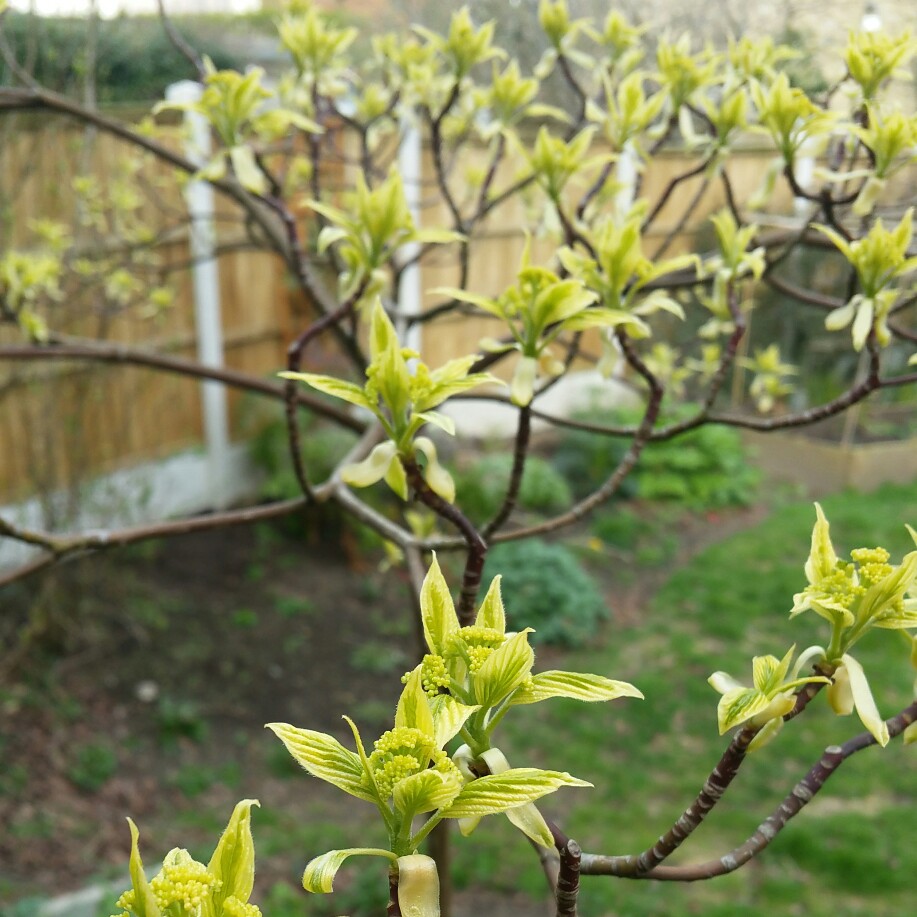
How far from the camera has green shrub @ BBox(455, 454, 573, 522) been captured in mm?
5293

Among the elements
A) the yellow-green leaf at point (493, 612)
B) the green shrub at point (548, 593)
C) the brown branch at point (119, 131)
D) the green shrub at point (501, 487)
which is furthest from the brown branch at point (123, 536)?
the green shrub at point (501, 487)

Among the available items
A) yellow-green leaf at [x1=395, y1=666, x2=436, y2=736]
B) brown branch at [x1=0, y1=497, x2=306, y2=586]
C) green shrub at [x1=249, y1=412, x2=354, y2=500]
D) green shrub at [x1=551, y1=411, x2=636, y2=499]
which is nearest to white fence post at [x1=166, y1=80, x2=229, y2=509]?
green shrub at [x1=249, y1=412, x2=354, y2=500]

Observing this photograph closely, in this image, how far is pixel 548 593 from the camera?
482 centimetres

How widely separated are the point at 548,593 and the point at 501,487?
887mm

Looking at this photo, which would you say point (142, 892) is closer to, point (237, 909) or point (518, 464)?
point (237, 909)

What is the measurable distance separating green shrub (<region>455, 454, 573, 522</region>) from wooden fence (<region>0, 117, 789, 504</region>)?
3.09 ft

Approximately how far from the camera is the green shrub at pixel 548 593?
15.3 ft

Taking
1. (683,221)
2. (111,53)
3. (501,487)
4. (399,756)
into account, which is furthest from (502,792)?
(111,53)

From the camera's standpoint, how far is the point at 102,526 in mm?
4629

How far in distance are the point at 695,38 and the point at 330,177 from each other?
3512mm

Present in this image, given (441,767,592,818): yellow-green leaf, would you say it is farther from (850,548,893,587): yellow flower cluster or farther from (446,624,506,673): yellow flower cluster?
(850,548,893,587): yellow flower cluster

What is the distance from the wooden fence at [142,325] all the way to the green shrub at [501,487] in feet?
3.09

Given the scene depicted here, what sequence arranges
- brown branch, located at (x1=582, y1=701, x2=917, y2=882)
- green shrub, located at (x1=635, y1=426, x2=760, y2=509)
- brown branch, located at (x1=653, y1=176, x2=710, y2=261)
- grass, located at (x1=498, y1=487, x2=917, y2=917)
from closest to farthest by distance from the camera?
brown branch, located at (x1=582, y1=701, x2=917, y2=882) < brown branch, located at (x1=653, y1=176, x2=710, y2=261) < grass, located at (x1=498, y1=487, x2=917, y2=917) < green shrub, located at (x1=635, y1=426, x2=760, y2=509)

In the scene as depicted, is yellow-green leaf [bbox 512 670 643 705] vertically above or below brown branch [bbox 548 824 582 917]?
above
